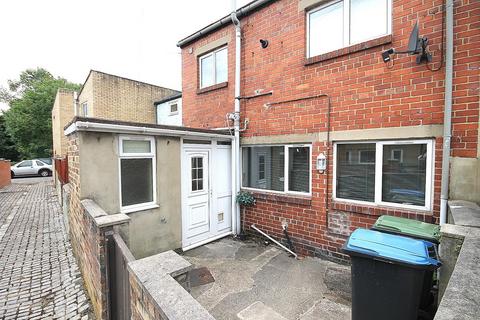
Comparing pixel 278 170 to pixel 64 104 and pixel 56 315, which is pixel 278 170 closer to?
pixel 56 315

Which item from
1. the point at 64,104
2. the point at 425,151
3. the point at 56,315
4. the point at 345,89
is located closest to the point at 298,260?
the point at 425,151

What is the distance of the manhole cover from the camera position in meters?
4.22

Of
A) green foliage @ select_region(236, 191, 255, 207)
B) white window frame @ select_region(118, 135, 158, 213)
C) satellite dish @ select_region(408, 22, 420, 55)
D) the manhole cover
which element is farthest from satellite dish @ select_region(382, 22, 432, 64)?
the manhole cover

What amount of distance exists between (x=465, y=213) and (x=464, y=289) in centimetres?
210

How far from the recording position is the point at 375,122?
438 cm

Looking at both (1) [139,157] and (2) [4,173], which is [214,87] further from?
(2) [4,173]

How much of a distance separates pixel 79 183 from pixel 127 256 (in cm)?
239

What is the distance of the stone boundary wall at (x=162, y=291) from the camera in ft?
4.83

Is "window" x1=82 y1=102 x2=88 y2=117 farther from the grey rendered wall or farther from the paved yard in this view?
the paved yard

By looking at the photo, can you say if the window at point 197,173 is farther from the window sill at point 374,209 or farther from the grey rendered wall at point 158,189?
the window sill at point 374,209

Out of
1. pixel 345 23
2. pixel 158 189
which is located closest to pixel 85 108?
pixel 158 189

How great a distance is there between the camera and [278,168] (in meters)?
5.91

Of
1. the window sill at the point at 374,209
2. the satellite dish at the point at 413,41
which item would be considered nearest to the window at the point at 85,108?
the window sill at the point at 374,209

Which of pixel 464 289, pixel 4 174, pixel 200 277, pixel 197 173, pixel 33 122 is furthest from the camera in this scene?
pixel 33 122
